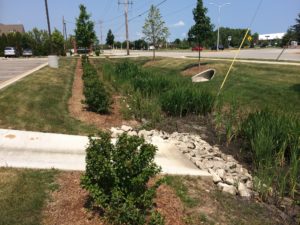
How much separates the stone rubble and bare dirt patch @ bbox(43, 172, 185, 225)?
1115mm

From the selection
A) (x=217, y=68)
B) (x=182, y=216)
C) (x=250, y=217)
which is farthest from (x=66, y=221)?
(x=217, y=68)

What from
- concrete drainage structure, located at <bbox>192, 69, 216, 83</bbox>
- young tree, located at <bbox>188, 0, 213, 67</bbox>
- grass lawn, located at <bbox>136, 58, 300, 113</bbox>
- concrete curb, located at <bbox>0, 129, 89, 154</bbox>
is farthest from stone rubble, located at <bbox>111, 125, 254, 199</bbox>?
young tree, located at <bbox>188, 0, 213, 67</bbox>

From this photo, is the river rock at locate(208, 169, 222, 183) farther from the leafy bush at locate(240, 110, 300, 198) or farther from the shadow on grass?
the shadow on grass

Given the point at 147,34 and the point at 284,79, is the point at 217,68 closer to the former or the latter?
the point at 284,79

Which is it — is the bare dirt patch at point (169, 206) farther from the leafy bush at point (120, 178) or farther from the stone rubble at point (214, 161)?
the stone rubble at point (214, 161)

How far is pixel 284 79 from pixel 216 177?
9.77 meters

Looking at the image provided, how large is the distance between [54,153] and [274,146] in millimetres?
4267

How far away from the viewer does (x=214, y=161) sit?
21.3 feet

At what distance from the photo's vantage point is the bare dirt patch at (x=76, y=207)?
412 cm

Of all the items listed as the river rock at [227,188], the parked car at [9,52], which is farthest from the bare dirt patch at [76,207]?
the parked car at [9,52]

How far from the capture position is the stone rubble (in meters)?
5.41

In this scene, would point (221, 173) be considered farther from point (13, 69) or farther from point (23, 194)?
point (13, 69)

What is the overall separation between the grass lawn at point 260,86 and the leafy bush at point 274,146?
6.12 feet

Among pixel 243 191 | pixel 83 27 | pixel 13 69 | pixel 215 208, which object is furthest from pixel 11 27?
pixel 215 208
